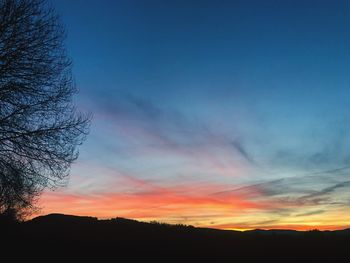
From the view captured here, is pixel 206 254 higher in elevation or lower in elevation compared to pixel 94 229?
lower

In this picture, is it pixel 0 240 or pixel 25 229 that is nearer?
pixel 0 240

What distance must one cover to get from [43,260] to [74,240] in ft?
10.9

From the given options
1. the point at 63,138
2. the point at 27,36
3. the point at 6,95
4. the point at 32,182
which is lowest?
the point at 32,182

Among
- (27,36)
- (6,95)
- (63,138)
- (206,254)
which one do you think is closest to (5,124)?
(6,95)

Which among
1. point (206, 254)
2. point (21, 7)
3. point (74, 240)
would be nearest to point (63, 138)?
point (74, 240)

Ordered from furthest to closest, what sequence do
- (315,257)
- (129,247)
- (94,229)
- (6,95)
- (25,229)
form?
(25,229)
(94,229)
(6,95)
(129,247)
(315,257)

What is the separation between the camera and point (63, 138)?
706 inches

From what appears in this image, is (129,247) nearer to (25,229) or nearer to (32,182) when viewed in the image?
(32,182)

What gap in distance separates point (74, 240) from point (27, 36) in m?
8.58

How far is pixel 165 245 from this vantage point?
50.6 feet

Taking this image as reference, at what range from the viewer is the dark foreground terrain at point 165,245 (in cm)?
1364

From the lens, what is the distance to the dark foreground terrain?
13.6 m

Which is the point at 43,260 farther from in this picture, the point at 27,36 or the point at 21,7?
the point at 21,7

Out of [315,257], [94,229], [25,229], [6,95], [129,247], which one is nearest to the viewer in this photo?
[315,257]
